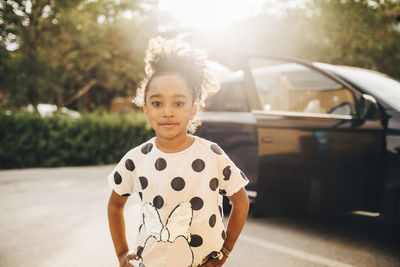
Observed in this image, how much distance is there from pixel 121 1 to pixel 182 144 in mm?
13130

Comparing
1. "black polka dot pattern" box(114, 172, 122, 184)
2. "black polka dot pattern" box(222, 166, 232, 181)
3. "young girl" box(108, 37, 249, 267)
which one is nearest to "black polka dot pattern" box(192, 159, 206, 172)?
"young girl" box(108, 37, 249, 267)

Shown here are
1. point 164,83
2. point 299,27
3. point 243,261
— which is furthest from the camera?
point 299,27

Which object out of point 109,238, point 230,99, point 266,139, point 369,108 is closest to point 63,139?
point 109,238

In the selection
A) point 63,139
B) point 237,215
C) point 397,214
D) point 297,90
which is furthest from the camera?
point 63,139

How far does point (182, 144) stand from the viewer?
53.9 inches

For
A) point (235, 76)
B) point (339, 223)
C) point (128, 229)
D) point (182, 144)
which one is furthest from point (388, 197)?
point (128, 229)

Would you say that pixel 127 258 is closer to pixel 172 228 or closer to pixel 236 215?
pixel 172 228

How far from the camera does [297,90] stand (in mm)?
4379

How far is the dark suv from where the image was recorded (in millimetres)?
2807

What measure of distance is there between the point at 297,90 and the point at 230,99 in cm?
120

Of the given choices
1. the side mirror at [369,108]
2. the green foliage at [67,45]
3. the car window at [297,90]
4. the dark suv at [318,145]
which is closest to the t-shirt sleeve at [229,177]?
the dark suv at [318,145]

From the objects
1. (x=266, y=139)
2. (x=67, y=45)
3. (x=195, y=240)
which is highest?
(x=67, y=45)

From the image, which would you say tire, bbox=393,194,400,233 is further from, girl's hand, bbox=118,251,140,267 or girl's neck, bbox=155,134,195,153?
girl's hand, bbox=118,251,140,267

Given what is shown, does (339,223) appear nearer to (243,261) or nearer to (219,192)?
(243,261)
